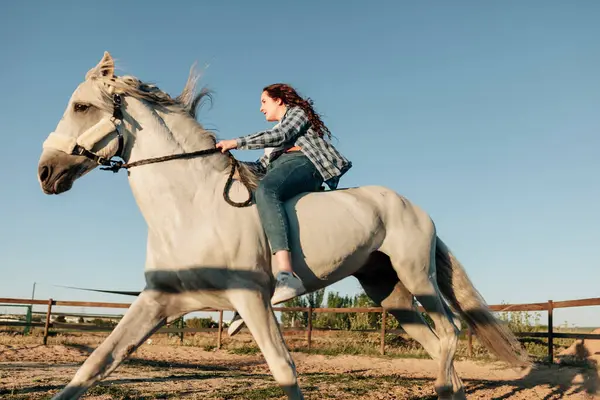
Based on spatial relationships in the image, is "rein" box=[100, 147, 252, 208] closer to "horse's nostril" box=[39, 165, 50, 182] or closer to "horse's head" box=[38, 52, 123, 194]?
"horse's head" box=[38, 52, 123, 194]

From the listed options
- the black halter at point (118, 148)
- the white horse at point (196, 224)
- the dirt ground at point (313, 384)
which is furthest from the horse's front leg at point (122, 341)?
the dirt ground at point (313, 384)

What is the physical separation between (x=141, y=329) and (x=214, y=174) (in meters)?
1.18

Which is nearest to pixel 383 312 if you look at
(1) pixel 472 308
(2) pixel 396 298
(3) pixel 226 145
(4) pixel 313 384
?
(4) pixel 313 384

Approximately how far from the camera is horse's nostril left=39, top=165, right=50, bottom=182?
3590 mm

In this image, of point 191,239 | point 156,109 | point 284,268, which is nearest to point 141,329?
point 191,239

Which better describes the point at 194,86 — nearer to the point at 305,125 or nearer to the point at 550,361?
the point at 305,125

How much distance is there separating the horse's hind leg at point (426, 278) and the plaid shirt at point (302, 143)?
707 mm

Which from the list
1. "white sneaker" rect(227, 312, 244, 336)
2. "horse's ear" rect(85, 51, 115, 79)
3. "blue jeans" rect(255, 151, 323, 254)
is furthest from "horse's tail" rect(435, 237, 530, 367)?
"horse's ear" rect(85, 51, 115, 79)

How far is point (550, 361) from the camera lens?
11.2 m

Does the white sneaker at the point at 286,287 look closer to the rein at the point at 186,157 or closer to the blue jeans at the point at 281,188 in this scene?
the blue jeans at the point at 281,188

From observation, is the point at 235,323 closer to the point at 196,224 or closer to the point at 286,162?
the point at 196,224

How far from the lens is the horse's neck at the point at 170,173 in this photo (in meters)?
3.55

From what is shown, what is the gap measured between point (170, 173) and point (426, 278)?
231 centimetres

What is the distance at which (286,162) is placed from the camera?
4020mm
